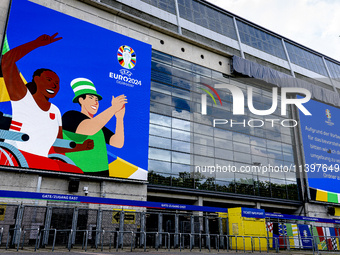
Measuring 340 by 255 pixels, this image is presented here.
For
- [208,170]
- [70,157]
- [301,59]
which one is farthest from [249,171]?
[301,59]

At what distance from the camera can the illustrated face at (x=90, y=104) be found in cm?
2062

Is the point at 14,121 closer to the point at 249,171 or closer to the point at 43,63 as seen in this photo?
the point at 43,63

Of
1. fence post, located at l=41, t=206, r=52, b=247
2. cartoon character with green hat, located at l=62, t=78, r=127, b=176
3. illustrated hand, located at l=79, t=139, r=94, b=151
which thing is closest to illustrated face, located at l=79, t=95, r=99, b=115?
cartoon character with green hat, located at l=62, t=78, r=127, b=176

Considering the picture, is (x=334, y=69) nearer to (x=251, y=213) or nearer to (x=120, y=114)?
(x=251, y=213)

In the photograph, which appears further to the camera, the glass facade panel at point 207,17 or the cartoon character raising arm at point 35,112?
the glass facade panel at point 207,17

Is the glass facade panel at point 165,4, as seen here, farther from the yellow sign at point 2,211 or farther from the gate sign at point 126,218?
the yellow sign at point 2,211

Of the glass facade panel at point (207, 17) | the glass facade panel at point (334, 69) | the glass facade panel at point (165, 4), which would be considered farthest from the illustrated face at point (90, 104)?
the glass facade panel at point (334, 69)

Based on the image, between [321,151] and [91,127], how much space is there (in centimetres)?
2611

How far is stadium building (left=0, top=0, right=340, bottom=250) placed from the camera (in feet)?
58.4

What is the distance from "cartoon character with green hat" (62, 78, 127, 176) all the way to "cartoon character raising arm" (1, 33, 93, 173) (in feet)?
1.68

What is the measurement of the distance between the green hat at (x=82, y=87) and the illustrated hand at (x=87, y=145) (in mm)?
3011

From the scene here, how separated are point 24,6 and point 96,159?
39.1ft

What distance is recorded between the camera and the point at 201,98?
90.6 ft

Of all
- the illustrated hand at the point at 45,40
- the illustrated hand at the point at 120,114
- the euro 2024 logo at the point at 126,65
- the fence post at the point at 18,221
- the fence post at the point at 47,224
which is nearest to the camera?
the fence post at the point at 18,221
